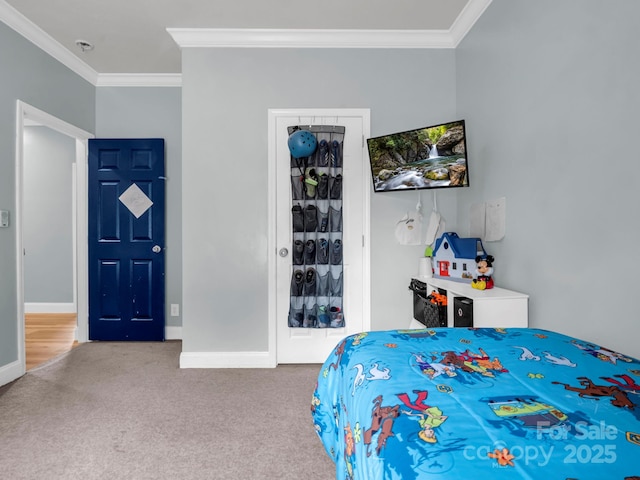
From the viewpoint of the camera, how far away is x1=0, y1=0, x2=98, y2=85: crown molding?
8.61 ft

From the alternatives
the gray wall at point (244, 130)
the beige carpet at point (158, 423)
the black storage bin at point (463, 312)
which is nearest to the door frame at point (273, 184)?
the gray wall at point (244, 130)

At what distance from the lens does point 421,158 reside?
2.59 metres

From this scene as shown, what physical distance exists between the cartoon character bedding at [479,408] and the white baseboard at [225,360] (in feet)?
5.38

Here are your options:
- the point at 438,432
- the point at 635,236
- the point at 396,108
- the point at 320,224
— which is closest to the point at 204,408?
the point at 320,224

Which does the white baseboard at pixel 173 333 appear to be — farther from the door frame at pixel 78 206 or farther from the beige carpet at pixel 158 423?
the door frame at pixel 78 206

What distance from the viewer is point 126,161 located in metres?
3.57

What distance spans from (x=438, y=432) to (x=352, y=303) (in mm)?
2327

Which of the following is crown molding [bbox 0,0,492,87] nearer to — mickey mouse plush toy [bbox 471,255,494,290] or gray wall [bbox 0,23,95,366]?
gray wall [bbox 0,23,95,366]

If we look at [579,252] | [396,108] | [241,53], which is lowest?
[579,252]

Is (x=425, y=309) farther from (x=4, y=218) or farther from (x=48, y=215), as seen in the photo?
(x=48, y=215)

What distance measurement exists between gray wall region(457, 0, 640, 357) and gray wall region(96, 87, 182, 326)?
298cm

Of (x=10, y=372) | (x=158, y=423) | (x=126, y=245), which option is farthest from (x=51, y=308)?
(x=158, y=423)

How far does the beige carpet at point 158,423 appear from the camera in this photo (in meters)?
1.66

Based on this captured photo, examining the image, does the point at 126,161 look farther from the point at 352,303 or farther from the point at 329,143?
the point at 352,303
